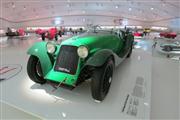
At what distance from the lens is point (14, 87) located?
2334 mm

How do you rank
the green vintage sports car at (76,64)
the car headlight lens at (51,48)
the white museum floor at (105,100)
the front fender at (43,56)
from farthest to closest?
the car headlight lens at (51,48), the front fender at (43,56), the green vintage sports car at (76,64), the white museum floor at (105,100)

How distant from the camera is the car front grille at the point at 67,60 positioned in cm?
210

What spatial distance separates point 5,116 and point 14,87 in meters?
0.67

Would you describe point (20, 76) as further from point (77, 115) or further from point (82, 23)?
point (82, 23)

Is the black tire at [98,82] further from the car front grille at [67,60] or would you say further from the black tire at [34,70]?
the black tire at [34,70]

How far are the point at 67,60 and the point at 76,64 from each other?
184mm

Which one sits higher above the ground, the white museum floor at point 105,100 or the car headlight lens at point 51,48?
the car headlight lens at point 51,48

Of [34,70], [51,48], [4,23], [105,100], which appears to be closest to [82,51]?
[51,48]

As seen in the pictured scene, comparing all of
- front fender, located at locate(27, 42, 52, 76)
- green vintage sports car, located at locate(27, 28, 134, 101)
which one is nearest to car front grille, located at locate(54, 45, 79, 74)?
green vintage sports car, located at locate(27, 28, 134, 101)

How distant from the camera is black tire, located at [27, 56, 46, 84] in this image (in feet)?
7.61

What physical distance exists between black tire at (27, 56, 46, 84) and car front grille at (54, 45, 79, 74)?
0.41m

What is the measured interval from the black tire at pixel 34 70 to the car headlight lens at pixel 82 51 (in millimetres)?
859

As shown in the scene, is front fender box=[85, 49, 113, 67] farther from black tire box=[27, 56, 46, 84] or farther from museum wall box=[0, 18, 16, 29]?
museum wall box=[0, 18, 16, 29]

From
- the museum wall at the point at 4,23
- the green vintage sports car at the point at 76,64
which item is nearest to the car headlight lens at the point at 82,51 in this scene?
the green vintage sports car at the point at 76,64
